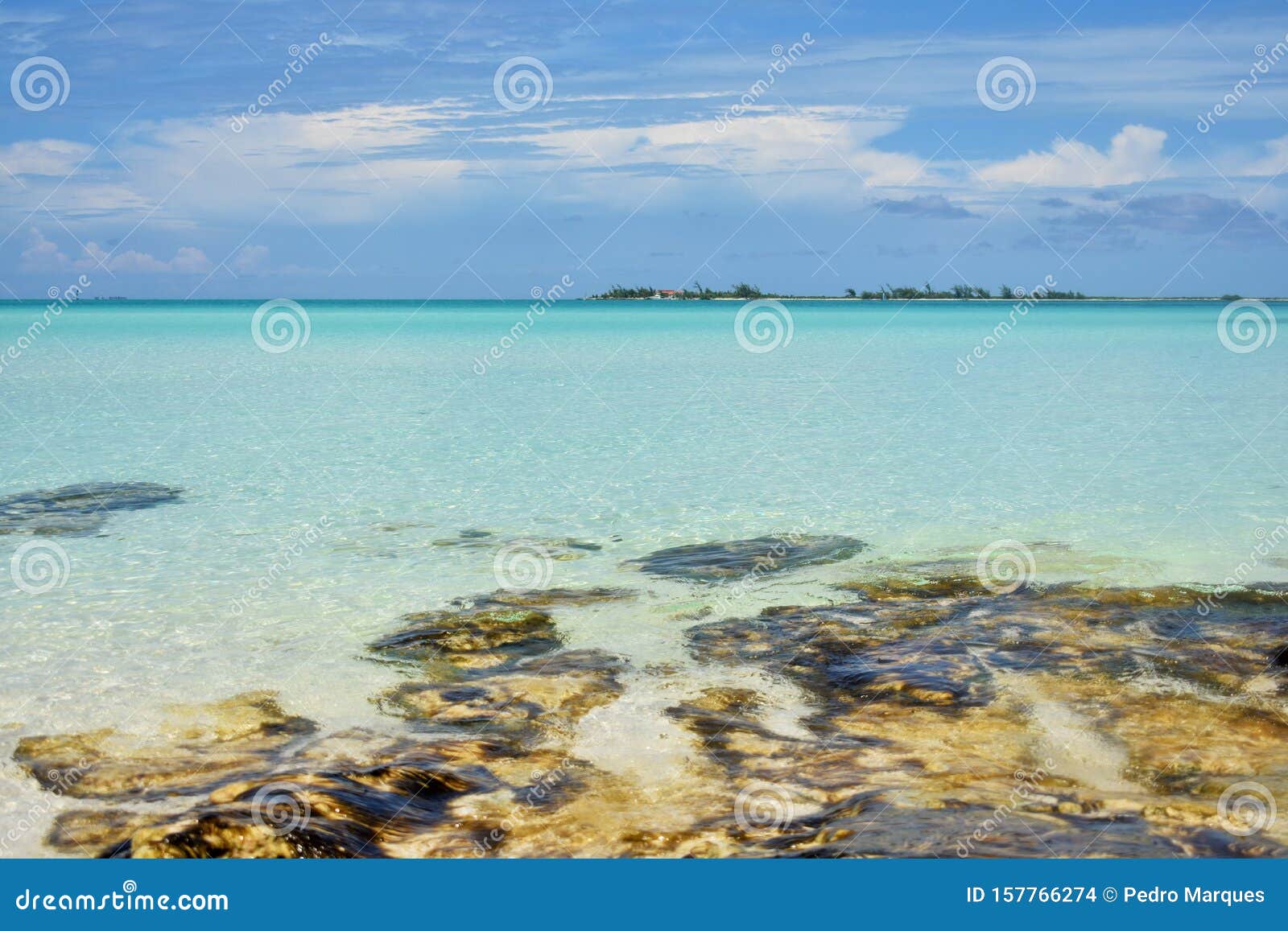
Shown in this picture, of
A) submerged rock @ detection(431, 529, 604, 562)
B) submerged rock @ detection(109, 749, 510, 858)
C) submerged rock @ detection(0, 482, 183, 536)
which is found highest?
submerged rock @ detection(0, 482, 183, 536)

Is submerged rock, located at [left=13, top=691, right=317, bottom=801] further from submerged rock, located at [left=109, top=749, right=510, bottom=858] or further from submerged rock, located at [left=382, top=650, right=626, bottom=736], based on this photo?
submerged rock, located at [left=382, top=650, right=626, bottom=736]

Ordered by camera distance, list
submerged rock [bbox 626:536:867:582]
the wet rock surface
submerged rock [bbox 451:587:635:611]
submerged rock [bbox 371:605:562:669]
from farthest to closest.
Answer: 1. submerged rock [bbox 626:536:867:582]
2. submerged rock [bbox 451:587:635:611]
3. submerged rock [bbox 371:605:562:669]
4. the wet rock surface

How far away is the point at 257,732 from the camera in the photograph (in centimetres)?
696

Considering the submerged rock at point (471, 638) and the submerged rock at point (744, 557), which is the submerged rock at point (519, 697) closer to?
the submerged rock at point (471, 638)

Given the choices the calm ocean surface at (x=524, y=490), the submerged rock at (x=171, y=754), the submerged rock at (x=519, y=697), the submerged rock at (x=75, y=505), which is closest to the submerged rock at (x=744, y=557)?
the calm ocean surface at (x=524, y=490)

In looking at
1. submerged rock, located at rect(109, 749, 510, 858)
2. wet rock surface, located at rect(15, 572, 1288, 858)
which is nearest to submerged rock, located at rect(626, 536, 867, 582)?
wet rock surface, located at rect(15, 572, 1288, 858)

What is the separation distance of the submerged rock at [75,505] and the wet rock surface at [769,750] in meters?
6.29

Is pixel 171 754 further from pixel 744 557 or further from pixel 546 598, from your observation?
pixel 744 557

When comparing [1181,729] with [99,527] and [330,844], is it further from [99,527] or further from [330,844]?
[99,527]

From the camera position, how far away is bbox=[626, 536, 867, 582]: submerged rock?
35.8 feet

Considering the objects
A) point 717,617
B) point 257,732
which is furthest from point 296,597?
point 717,617

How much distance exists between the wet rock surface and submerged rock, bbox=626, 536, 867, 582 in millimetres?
1536

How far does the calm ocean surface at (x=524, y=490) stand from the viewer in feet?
28.9

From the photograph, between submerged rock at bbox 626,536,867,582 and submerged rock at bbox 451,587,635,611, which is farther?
submerged rock at bbox 626,536,867,582
